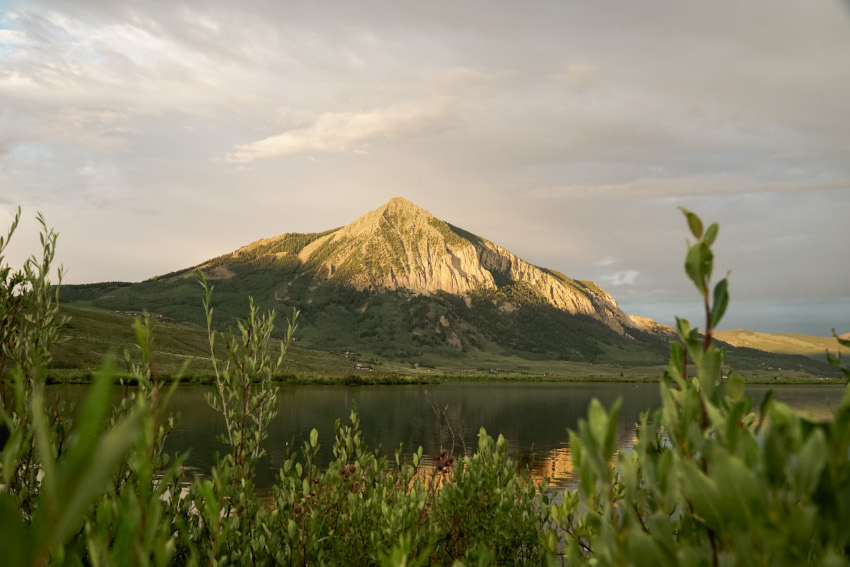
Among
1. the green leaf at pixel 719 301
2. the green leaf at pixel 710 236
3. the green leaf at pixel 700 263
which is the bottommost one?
the green leaf at pixel 719 301

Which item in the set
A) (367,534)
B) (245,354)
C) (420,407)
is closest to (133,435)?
(245,354)

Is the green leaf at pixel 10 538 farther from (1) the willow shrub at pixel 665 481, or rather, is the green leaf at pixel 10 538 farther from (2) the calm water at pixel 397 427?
(2) the calm water at pixel 397 427

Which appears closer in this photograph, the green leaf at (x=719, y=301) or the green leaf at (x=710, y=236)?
the green leaf at (x=719, y=301)

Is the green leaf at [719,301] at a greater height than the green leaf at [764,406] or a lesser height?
greater

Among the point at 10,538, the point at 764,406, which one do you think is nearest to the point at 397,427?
the point at 764,406

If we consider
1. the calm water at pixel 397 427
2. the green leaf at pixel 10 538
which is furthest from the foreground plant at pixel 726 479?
the calm water at pixel 397 427

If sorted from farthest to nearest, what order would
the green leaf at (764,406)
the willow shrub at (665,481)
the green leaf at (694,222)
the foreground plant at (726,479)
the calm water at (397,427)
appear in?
the calm water at (397,427) < the green leaf at (694,222) < the green leaf at (764,406) < the foreground plant at (726,479) < the willow shrub at (665,481)

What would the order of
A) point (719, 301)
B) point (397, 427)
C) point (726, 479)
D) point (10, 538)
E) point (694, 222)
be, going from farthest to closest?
point (397, 427), point (694, 222), point (719, 301), point (726, 479), point (10, 538)

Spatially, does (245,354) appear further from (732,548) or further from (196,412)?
(196,412)

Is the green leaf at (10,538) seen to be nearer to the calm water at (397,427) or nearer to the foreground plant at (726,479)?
the foreground plant at (726,479)

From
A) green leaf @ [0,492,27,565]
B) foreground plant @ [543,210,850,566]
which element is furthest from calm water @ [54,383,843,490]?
green leaf @ [0,492,27,565]

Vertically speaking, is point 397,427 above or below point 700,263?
below

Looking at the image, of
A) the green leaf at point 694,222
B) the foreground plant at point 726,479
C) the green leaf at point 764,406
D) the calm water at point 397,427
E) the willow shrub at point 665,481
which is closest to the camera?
the willow shrub at point 665,481

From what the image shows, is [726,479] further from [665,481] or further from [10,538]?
[10,538]
